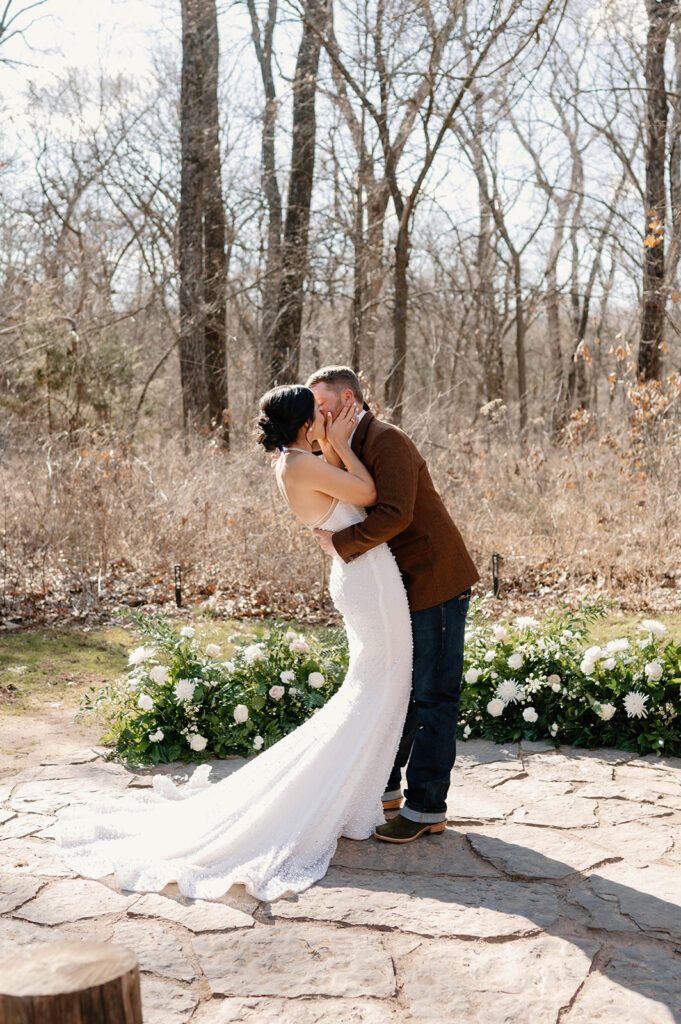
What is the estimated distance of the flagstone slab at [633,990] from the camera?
286cm

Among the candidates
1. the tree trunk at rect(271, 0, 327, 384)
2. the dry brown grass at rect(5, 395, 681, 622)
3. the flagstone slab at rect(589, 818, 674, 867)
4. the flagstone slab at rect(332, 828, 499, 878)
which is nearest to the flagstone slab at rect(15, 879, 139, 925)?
the flagstone slab at rect(332, 828, 499, 878)

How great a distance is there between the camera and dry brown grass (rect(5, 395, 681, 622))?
9336 millimetres

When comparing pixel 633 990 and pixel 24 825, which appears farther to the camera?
pixel 24 825

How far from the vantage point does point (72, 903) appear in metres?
3.66

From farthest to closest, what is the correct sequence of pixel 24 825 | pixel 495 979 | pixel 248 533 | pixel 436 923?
pixel 248 533, pixel 24 825, pixel 436 923, pixel 495 979

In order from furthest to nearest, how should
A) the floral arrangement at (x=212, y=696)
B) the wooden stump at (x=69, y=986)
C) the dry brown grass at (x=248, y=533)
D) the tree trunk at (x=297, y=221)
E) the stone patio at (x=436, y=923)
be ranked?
the tree trunk at (x=297, y=221) → the dry brown grass at (x=248, y=533) → the floral arrangement at (x=212, y=696) → the stone patio at (x=436, y=923) → the wooden stump at (x=69, y=986)

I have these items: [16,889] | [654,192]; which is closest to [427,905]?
[16,889]

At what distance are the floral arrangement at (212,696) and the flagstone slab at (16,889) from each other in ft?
4.92

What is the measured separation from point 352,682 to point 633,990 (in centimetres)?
170

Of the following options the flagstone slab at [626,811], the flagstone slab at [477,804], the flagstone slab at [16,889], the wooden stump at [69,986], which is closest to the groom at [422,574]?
the flagstone slab at [477,804]

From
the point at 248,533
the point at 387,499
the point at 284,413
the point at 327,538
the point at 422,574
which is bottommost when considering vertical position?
the point at 248,533

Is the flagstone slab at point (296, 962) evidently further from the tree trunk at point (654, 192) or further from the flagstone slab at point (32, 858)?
the tree trunk at point (654, 192)

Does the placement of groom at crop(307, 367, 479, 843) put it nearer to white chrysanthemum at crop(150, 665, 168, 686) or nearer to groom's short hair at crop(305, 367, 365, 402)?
groom's short hair at crop(305, 367, 365, 402)

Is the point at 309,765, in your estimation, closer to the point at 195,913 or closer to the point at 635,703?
the point at 195,913
